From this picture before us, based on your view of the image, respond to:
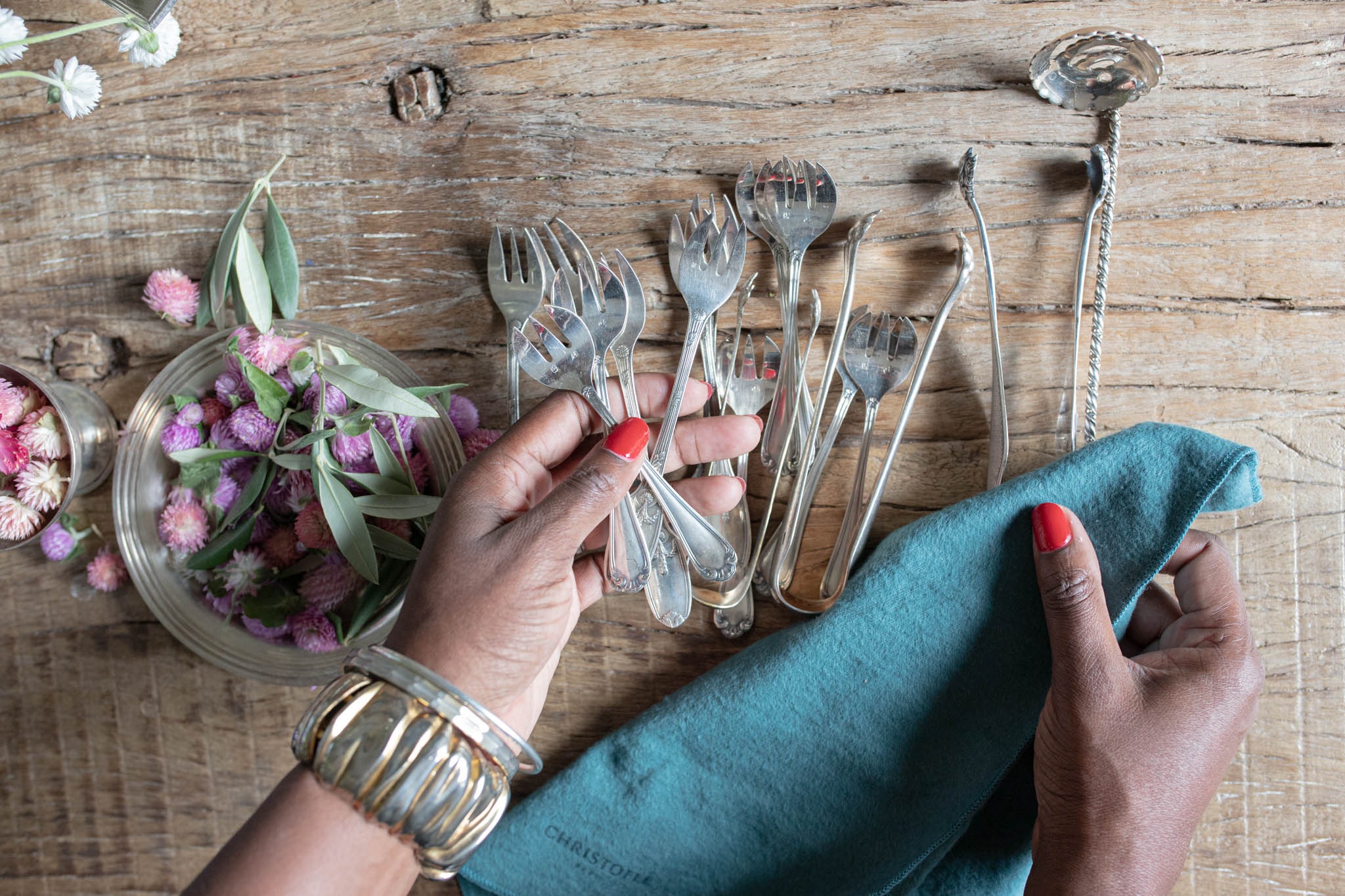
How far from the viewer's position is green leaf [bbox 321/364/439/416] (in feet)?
2.56

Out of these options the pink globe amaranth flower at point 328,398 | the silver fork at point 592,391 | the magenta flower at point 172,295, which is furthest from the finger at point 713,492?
the magenta flower at point 172,295

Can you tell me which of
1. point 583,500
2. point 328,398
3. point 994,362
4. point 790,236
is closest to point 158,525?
point 328,398

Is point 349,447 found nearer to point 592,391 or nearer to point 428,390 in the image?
point 428,390

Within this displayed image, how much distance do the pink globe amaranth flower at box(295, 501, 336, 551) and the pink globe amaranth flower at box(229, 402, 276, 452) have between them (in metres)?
0.08

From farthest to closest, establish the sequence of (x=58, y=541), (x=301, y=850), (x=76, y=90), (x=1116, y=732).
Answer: (x=58, y=541) < (x=76, y=90) < (x=1116, y=732) < (x=301, y=850)

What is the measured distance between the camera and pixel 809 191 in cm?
85

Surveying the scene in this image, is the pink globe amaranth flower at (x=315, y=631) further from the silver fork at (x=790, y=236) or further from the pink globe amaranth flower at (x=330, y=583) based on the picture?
the silver fork at (x=790, y=236)

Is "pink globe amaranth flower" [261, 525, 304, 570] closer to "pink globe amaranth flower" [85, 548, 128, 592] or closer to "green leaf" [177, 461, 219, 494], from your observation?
"green leaf" [177, 461, 219, 494]

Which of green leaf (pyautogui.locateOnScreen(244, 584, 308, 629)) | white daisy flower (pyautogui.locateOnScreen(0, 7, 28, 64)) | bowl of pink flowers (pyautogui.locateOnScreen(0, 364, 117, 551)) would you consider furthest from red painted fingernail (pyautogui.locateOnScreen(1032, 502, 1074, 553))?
white daisy flower (pyautogui.locateOnScreen(0, 7, 28, 64))

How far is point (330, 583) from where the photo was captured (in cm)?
85

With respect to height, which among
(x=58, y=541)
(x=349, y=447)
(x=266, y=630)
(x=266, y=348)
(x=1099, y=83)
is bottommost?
(x=266, y=630)

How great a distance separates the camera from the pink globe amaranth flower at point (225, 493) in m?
0.86

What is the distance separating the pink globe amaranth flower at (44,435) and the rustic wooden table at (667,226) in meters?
0.11

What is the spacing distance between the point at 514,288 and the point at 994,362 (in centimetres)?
55
